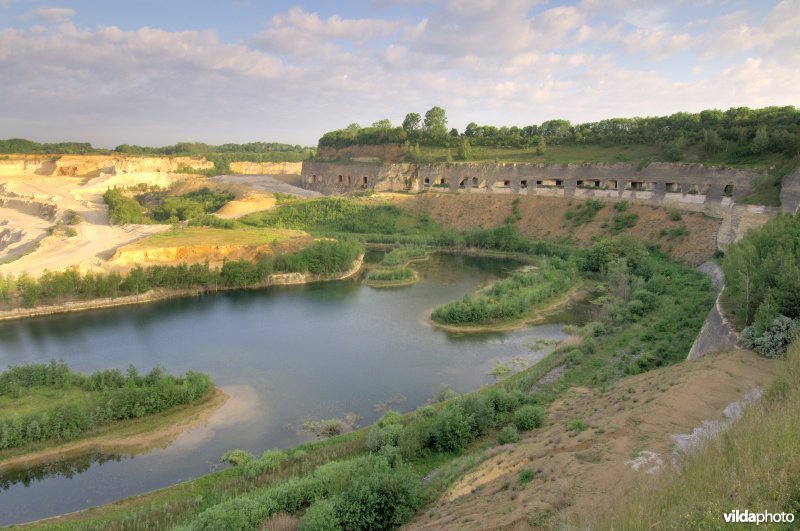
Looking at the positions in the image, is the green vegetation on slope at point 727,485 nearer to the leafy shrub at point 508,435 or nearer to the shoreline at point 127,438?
→ the leafy shrub at point 508,435

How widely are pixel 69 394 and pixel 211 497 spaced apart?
843cm

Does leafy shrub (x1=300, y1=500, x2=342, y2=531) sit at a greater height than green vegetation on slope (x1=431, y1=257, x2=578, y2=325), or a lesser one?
lesser

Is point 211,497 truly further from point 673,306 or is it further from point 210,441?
point 673,306

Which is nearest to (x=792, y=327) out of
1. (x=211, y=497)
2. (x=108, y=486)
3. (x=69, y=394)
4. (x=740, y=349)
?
(x=740, y=349)

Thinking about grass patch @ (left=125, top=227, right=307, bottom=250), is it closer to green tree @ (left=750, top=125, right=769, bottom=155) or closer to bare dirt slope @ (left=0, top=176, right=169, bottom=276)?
bare dirt slope @ (left=0, top=176, right=169, bottom=276)

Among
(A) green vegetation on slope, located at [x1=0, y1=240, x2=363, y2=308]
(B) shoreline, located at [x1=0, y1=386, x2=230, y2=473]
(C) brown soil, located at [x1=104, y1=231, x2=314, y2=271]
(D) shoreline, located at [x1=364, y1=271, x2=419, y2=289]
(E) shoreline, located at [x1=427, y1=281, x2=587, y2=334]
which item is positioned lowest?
(B) shoreline, located at [x1=0, y1=386, x2=230, y2=473]

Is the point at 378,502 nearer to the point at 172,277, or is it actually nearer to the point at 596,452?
the point at 596,452

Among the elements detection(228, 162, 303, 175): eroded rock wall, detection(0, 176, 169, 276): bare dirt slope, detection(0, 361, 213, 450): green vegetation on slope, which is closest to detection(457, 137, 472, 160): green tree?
detection(0, 176, 169, 276): bare dirt slope

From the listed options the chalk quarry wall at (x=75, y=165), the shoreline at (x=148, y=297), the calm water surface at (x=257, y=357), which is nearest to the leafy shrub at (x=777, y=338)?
the calm water surface at (x=257, y=357)

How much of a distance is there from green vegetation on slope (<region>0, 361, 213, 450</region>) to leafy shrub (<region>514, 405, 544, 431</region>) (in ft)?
35.3

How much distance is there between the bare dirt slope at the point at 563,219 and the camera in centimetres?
3300

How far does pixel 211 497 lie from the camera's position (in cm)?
1144

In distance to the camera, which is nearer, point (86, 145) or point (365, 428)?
point (365, 428)

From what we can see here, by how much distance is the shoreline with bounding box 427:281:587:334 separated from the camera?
79.2 feet
